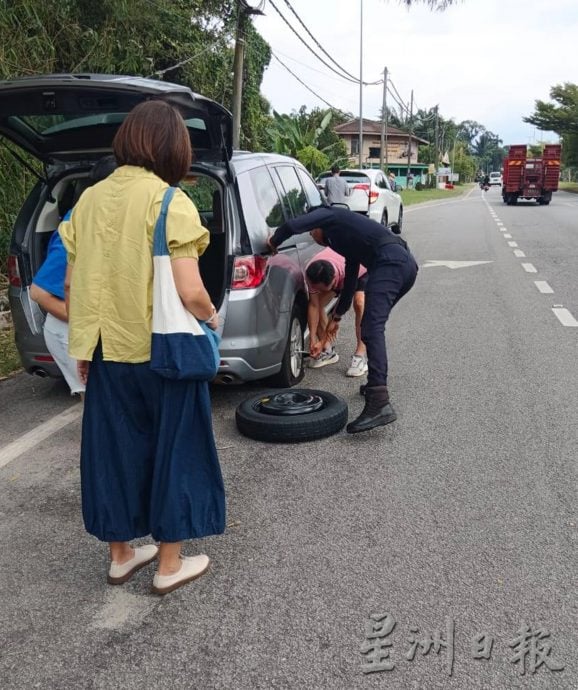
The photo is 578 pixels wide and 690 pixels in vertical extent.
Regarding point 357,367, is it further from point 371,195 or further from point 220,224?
point 371,195

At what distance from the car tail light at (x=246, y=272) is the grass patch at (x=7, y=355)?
8.40ft

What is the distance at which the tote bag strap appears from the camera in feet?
7.77

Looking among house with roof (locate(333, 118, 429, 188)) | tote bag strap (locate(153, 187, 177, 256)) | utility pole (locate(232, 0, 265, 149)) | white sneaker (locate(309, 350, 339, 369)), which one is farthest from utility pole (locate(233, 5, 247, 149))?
house with roof (locate(333, 118, 429, 188))

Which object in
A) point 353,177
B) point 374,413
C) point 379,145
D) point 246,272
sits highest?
point 379,145

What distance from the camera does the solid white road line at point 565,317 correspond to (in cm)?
745

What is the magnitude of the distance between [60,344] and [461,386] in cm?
304

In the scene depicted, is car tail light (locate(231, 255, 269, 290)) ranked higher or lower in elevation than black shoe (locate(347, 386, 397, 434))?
higher

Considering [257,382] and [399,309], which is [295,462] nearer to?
[257,382]

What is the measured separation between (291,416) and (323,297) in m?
1.40

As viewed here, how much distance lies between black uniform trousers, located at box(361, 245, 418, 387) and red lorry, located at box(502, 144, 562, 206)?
1340 inches

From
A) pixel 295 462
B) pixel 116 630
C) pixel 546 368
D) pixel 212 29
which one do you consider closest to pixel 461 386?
pixel 546 368

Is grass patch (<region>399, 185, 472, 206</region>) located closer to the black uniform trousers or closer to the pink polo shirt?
the pink polo shirt

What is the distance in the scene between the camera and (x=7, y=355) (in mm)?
6352

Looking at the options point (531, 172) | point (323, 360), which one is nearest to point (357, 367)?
point (323, 360)
